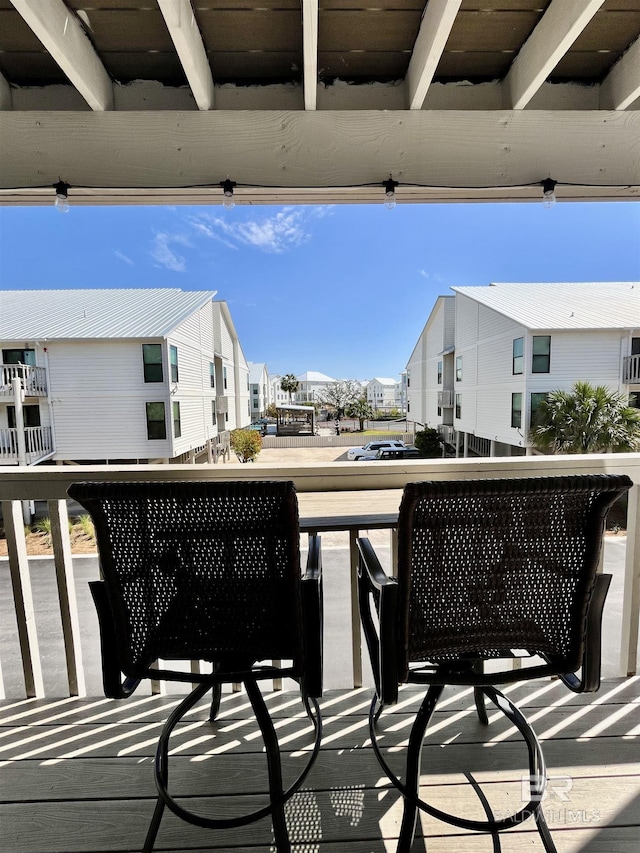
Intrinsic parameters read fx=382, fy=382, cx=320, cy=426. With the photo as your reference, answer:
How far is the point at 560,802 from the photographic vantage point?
958 millimetres

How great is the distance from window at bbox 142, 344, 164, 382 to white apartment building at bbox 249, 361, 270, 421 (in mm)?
1592

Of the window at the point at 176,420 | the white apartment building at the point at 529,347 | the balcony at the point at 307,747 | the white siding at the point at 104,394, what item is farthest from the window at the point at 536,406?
the white siding at the point at 104,394

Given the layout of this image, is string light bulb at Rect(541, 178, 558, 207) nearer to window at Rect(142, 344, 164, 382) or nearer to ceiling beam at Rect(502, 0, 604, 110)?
ceiling beam at Rect(502, 0, 604, 110)

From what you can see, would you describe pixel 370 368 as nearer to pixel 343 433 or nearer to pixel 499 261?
pixel 499 261

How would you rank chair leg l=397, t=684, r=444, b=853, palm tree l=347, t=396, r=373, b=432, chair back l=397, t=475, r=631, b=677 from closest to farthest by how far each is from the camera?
chair back l=397, t=475, r=631, b=677, chair leg l=397, t=684, r=444, b=853, palm tree l=347, t=396, r=373, b=432

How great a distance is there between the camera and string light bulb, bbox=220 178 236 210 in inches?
61.4

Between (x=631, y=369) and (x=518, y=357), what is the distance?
150 cm

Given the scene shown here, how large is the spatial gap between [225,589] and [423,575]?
0.40 meters

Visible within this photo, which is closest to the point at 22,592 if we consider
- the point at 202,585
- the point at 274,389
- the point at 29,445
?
the point at 202,585

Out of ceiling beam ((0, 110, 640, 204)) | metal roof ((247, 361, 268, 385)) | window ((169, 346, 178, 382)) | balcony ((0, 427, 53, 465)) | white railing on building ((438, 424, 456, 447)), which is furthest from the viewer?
white railing on building ((438, 424, 456, 447))

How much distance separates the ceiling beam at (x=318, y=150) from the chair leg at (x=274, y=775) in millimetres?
1811

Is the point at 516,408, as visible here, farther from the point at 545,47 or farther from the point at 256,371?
the point at 545,47

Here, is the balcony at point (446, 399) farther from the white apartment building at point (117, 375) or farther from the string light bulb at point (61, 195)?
the string light bulb at point (61, 195)

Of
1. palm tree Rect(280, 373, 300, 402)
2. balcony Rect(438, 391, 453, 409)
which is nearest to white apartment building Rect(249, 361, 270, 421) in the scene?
balcony Rect(438, 391, 453, 409)
